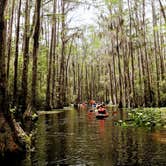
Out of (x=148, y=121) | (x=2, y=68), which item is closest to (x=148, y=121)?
(x=148, y=121)

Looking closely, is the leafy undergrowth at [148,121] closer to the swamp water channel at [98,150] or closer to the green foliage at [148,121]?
the green foliage at [148,121]

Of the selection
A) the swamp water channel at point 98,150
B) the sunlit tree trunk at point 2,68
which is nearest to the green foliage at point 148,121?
the swamp water channel at point 98,150

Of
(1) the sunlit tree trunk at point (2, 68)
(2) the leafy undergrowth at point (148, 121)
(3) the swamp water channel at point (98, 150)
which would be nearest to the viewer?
(3) the swamp water channel at point (98, 150)

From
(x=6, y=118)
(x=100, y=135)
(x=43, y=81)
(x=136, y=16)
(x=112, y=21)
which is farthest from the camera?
(x=43, y=81)

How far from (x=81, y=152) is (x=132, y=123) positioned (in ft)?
33.2

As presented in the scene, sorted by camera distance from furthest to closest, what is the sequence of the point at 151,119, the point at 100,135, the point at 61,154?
the point at 151,119 < the point at 100,135 < the point at 61,154

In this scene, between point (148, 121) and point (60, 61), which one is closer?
point (148, 121)

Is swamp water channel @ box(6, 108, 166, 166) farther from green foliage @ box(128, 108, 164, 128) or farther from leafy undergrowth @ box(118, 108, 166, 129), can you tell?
green foliage @ box(128, 108, 164, 128)

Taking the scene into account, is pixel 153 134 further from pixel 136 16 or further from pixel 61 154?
pixel 136 16

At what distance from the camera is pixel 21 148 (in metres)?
10.1

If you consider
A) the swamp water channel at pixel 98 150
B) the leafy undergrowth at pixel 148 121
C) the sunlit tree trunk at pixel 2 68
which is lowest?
the swamp water channel at pixel 98 150

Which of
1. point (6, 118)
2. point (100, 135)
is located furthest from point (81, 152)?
point (100, 135)

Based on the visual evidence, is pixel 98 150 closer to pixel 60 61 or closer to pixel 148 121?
pixel 148 121

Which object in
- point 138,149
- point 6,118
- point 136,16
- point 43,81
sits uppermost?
point 136,16
